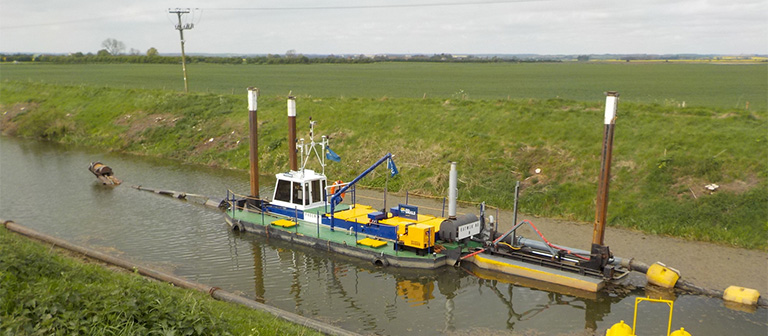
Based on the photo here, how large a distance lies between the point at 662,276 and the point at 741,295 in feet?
6.69

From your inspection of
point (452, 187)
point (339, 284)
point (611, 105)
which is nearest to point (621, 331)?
point (611, 105)

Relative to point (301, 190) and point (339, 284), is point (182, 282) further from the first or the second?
point (301, 190)

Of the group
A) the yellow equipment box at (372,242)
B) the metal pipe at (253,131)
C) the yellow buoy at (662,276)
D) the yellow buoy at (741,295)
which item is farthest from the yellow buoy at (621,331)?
the metal pipe at (253,131)

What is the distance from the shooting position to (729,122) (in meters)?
29.1

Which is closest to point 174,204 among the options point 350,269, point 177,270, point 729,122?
point 177,270

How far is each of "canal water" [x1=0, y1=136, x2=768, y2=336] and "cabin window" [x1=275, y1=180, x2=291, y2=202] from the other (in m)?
1.90

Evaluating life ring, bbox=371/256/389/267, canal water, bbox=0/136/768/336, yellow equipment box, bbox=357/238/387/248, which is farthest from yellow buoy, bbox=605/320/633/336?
yellow equipment box, bbox=357/238/387/248

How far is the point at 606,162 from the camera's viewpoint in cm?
1738

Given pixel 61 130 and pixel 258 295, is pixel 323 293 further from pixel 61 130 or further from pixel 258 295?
pixel 61 130

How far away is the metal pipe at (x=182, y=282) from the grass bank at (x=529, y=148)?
15.0 meters

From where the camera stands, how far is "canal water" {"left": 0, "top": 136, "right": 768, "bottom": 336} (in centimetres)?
1574

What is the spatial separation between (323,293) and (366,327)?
2.72 m

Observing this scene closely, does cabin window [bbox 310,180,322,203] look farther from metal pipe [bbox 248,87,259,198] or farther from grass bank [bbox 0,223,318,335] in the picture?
grass bank [bbox 0,223,318,335]

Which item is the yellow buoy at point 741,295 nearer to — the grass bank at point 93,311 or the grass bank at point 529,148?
the grass bank at point 529,148
